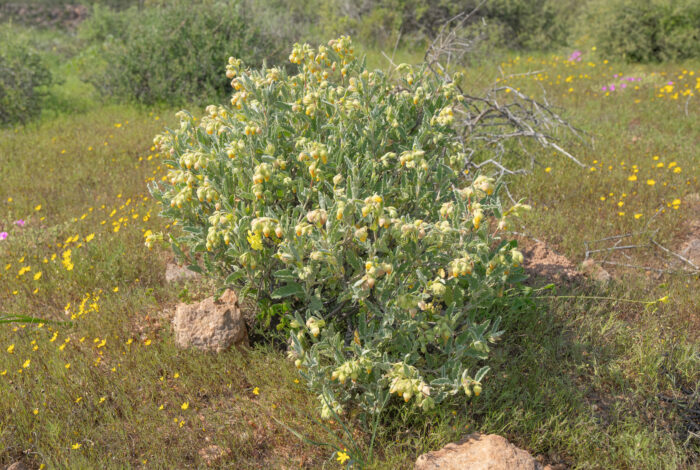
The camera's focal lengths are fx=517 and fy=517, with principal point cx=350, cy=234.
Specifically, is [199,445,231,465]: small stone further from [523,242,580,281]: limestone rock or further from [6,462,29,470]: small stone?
[523,242,580,281]: limestone rock

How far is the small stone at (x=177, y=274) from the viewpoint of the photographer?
12.8ft

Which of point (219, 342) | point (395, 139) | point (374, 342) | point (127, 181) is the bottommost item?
point (127, 181)

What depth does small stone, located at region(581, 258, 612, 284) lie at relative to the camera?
3859 mm

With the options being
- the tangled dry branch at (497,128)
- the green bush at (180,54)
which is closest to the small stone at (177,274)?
the tangled dry branch at (497,128)

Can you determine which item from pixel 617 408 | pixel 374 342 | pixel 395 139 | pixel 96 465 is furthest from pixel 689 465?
pixel 96 465

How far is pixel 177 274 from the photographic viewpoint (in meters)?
3.99

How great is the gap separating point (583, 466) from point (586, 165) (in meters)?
3.69

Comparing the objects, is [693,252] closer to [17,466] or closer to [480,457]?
[480,457]

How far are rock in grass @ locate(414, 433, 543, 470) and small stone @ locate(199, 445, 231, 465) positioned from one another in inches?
37.6

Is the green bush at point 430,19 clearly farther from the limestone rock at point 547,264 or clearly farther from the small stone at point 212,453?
the small stone at point 212,453

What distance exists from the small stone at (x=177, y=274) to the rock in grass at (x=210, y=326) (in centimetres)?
80

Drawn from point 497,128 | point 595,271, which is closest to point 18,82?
→ point 497,128

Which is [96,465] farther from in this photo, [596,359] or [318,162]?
[596,359]

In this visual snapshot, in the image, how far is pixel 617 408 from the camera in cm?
278
